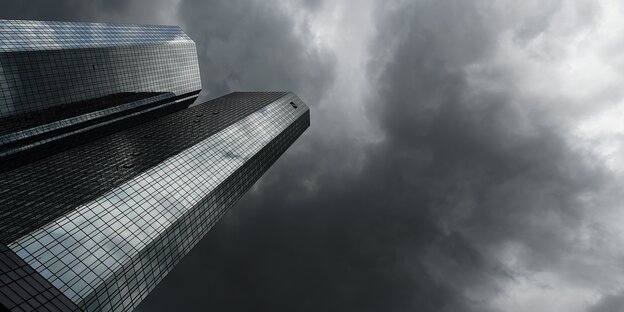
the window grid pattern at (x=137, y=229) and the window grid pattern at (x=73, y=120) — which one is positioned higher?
the window grid pattern at (x=73, y=120)

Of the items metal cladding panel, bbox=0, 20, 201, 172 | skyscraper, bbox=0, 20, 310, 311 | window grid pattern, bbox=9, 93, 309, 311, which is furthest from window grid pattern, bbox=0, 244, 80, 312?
metal cladding panel, bbox=0, 20, 201, 172

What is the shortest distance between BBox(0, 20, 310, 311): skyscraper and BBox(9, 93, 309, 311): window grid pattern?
257mm

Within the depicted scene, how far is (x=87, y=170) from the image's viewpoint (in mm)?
97000

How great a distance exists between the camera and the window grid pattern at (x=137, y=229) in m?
56.2

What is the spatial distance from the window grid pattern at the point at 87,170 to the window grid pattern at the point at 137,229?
10.4ft

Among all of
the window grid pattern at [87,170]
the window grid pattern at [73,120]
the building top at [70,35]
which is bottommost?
the window grid pattern at [87,170]

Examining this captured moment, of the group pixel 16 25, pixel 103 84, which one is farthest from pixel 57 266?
pixel 103 84

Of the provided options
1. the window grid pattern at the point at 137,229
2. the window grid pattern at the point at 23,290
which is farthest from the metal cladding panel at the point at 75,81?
the window grid pattern at the point at 23,290

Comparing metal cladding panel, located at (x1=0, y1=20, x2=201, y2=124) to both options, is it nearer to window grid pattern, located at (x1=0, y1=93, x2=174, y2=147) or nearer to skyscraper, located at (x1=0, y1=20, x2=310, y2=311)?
skyscraper, located at (x1=0, y1=20, x2=310, y2=311)

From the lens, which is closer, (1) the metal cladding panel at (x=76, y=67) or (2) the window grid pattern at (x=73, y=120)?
(1) the metal cladding panel at (x=76, y=67)

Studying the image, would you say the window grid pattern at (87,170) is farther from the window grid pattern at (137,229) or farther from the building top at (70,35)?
the building top at (70,35)

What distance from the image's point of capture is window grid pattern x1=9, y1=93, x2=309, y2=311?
56219 mm

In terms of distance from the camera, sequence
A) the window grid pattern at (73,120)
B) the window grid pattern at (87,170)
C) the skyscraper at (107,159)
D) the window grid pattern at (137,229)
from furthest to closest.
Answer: the window grid pattern at (73,120)
the window grid pattern at (87,170)
the skyscraper at (107,159)
the window grid pattern at (137,229)

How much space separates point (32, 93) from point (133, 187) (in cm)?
5957
